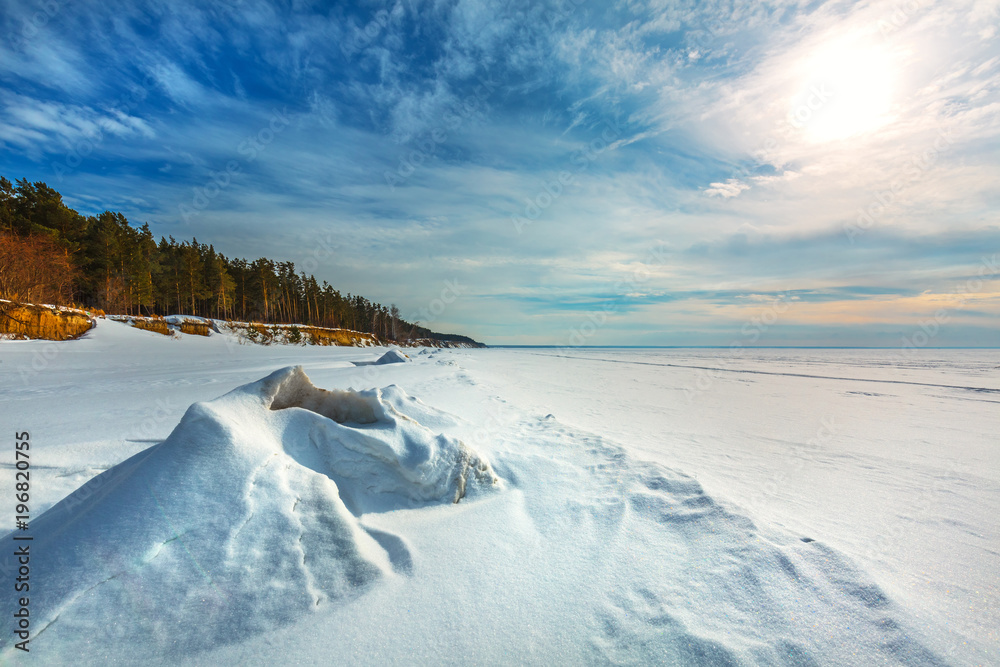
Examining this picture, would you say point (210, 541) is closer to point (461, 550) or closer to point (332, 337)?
point (461, 550)

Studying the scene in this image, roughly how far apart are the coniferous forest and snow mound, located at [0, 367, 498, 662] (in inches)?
981

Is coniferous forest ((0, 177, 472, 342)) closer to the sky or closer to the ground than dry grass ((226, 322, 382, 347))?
closer to the sky

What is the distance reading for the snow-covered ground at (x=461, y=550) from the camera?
5.08 feet

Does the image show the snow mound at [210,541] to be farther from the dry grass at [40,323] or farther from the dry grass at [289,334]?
the dry grass at [289,334]

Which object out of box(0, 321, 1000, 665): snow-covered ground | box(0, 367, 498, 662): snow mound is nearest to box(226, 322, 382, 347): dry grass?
box(0, 321, 1000, 665): snow-covered ground

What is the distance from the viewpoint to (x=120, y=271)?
3553cm

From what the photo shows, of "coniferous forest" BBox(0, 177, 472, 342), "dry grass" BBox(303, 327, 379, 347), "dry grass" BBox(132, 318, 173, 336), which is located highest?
"coniferous forest" BBox(0, 177, 472, 342)

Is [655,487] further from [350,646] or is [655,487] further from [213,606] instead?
[213,606]

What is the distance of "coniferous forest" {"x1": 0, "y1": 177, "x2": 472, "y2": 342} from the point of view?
21.8 metres

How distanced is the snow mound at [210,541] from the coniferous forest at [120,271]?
24905 millimetres

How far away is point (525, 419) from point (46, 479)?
16.2 feet

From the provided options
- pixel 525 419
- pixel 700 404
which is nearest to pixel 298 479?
pixel 525 419

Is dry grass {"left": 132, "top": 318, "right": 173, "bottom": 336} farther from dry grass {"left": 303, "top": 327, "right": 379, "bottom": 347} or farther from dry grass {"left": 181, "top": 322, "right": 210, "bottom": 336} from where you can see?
dry grass {"left": 303, "top": 327, "right": 379, "bottom": 347}

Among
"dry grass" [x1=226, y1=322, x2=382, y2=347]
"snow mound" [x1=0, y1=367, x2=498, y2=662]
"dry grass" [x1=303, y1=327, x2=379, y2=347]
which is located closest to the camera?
"snow mound" [x1=0, y1=367, x2=498, y2=662]
